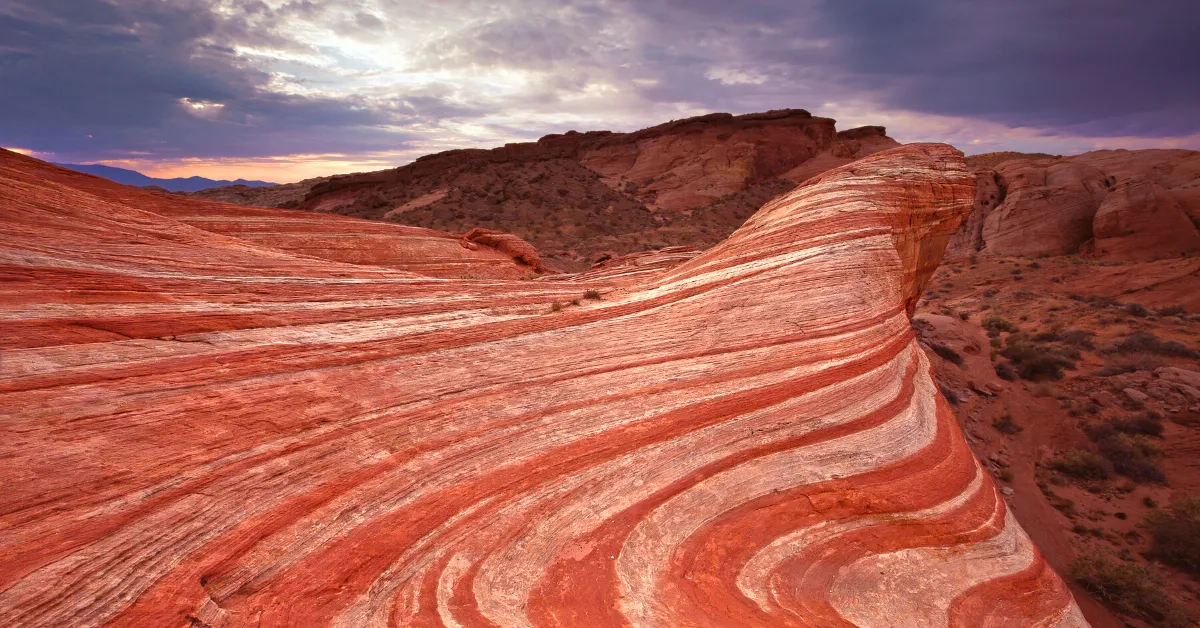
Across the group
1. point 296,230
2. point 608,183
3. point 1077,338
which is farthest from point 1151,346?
point 608,183

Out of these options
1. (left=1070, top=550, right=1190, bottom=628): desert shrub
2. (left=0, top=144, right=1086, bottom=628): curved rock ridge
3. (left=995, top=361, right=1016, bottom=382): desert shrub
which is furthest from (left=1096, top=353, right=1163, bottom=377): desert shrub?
(left=0, top=144, right=1086, bottom=628): curved rock ridge

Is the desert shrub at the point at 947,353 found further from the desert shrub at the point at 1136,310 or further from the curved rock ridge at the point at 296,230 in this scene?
the curved rock ridge at the point at 296,230

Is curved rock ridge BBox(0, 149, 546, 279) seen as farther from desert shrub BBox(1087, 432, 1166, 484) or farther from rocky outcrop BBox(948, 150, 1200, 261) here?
rocky outcrop BBox(948, 150, 1200, 261)

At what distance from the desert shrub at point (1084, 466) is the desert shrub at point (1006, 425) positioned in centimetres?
139

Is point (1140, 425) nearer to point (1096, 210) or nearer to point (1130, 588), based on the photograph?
point (1130, 588)

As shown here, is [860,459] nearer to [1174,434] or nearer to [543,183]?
[1174,434]

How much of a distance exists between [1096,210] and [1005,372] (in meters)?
31.2

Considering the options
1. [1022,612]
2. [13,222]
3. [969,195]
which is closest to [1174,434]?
[969,195]

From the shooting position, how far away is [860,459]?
5562mm

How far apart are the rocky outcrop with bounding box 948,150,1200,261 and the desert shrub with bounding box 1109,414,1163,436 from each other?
87.5ft

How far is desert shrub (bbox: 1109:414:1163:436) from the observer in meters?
12.8

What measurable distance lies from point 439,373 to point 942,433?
6.14 meters

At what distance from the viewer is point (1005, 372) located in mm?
16125

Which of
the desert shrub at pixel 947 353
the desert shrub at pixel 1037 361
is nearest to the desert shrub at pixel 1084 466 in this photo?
the desert shrub at pixel 1037 361
